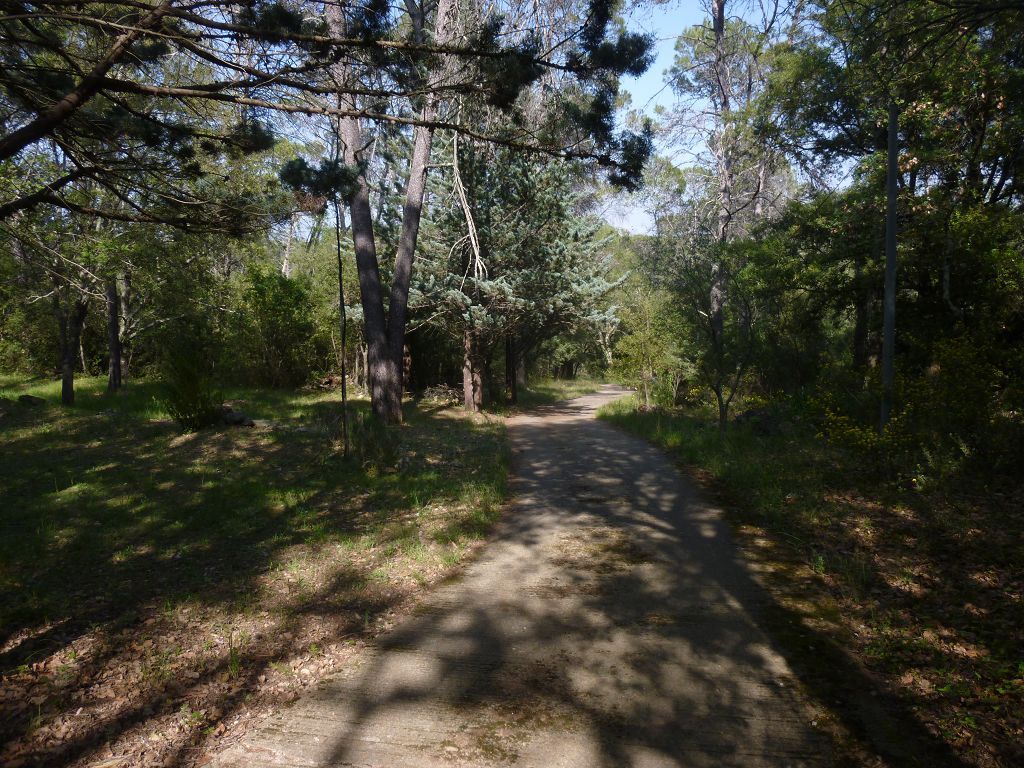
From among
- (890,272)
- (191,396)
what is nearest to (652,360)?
(890,272)

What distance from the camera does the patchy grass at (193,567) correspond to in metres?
3.28

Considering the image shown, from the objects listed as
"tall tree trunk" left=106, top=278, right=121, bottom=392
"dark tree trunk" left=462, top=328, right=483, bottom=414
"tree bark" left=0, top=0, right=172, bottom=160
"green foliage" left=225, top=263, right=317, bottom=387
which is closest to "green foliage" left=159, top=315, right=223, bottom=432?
"tall tree trunk" left=106, top=278, right=121, bottom=392

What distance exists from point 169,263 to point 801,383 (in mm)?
15813

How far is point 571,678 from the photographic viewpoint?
3.58 m

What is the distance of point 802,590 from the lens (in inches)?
194

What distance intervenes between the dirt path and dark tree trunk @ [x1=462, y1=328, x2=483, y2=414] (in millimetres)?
11552

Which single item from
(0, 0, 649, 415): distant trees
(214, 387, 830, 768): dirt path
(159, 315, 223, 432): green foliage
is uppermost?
(0, 0, 649, 415): distant trees

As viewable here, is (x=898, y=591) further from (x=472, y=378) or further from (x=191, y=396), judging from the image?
(x=472, y=378)

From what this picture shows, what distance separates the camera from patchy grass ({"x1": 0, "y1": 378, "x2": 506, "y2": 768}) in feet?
10.7

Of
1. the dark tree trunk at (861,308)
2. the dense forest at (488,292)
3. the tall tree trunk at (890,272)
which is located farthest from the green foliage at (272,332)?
the tall tree trunk at (890,272)

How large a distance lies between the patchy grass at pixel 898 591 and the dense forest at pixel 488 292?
0.11 ft

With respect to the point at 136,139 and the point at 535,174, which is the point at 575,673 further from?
the point at 535,174

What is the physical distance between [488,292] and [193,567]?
1045cm

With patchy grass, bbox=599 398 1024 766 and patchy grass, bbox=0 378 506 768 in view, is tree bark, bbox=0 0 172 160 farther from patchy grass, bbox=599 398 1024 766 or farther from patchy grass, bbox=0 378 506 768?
patchy grass, bbox=599 398 1024 766
